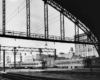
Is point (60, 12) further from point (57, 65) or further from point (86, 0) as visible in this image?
point (57, 65)

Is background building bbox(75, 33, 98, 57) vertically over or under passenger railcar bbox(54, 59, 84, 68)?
over

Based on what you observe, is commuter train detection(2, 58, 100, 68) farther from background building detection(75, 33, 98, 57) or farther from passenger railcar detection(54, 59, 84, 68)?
background building detection(75, 33, 98, 57)

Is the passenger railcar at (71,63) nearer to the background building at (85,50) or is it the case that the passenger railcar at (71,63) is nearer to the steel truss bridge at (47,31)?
the steel truss bridge at (47,31)

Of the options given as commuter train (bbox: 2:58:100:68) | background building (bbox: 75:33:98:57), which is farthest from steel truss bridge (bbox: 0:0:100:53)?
background building (bbox: 75:33:98:57)

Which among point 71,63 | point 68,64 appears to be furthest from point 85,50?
point 71,63

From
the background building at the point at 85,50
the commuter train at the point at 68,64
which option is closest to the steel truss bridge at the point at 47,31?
the commuter train at the point at 68,64

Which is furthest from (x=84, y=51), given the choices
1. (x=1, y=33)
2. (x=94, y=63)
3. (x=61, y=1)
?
(x=1, y=33)

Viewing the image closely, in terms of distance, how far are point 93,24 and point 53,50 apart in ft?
84.9

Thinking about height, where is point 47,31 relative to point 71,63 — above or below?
above

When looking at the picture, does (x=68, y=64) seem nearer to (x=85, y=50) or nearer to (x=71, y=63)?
(x=71, y=63)

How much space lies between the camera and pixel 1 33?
23094 mm

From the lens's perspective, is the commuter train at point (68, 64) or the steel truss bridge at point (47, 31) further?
the commuter train at point (68, 64)

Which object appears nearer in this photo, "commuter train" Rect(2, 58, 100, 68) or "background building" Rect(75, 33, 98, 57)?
"commuter train" Rect(2, 58, 100, 68)

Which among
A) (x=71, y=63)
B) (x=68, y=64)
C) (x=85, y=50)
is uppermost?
(x=85, y=50)
